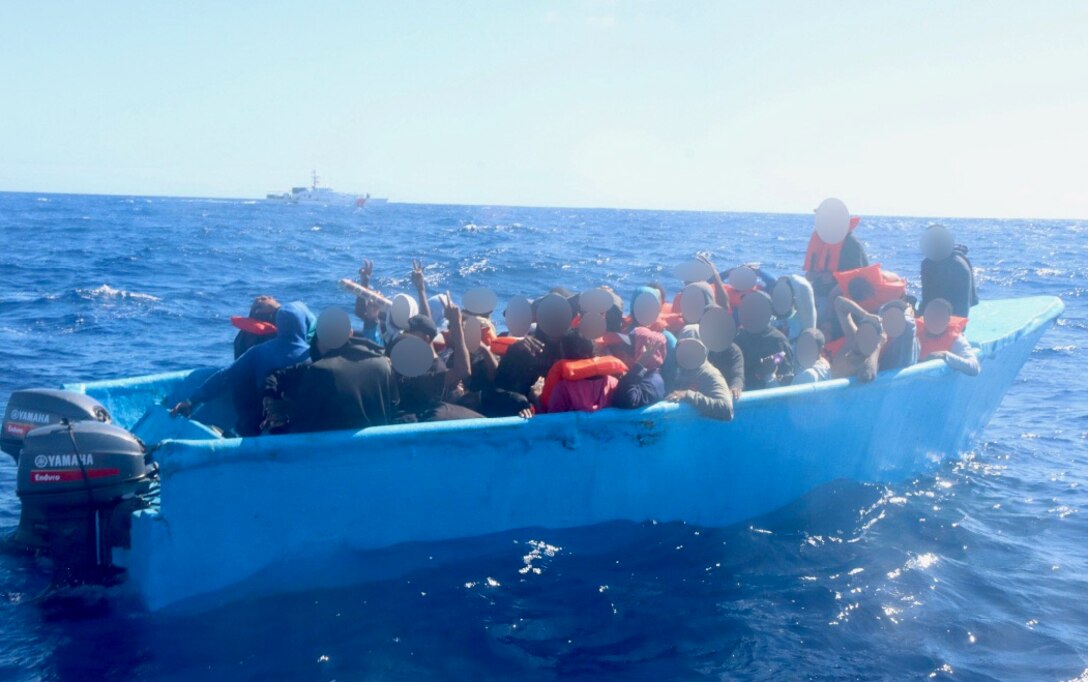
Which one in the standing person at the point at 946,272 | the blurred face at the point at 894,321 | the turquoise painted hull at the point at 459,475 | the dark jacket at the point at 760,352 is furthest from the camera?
the standing person at the point at 946,272

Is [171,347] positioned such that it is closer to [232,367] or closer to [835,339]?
[232,367]

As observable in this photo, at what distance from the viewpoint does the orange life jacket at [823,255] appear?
24.2ft

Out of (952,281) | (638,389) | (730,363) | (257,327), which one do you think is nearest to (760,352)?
(730,363)

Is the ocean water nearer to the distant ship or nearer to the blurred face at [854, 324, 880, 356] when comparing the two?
the blurred face at [854, 324, 880, 356]

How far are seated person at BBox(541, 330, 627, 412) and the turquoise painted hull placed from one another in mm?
131

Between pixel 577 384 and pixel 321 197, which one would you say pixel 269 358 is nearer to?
pixel 577 384

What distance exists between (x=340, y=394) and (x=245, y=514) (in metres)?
0.73

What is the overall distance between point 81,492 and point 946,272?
6628 millimetres

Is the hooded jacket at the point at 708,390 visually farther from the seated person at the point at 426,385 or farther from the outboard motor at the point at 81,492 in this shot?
the outboard motor at the point at 81,492

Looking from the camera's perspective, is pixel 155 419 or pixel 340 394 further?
pixel 155 419

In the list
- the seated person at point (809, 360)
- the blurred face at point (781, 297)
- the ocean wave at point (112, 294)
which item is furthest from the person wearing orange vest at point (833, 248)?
the ocean wave at point (112, 294)

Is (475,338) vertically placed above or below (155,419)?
above

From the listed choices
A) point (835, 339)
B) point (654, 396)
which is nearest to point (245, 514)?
point (654, 396)

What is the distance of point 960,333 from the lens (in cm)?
682
